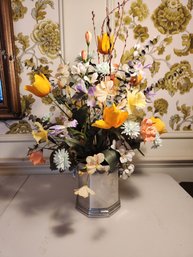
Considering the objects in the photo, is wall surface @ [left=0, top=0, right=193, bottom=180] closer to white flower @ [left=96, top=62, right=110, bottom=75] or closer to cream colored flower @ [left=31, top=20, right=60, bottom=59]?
cream colored flower @ [left=31, top=20, right=60, bottom=59]

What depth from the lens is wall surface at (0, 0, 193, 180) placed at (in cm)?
97

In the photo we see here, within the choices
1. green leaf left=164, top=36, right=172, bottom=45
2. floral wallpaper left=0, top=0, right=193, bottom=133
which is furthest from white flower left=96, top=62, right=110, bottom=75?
green leaf left=164, top=36, right=172, bottom=45

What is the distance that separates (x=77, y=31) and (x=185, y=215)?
78 centimetres

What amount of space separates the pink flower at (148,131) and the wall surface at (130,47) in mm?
399

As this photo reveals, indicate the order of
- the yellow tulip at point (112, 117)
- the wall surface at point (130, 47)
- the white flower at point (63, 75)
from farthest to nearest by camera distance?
the wall surface at point (130, 47) < the white flower at point (63, 75) < the yellow tulip at point (112, 117)

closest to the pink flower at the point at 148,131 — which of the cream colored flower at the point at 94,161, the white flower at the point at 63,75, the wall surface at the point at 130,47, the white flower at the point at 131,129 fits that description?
the white flower at the point at 131,129

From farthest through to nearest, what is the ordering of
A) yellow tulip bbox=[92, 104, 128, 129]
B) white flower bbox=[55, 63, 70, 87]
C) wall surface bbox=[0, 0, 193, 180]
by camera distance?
wall surface bbox=[0, 0, 193, 180] → white flower bbox=[55, 63, 70, 87] → yellow tulip bbox=[92, 104, 128, 129]

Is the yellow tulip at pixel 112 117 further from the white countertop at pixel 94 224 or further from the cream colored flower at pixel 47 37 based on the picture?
the cream colored flower at pixel 47 37

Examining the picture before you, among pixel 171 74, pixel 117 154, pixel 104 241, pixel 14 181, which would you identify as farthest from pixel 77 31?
pixel 104 241

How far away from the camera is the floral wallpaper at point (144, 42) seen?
0.97 metres

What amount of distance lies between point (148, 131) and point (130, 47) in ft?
1.60

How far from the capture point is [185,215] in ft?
2.47

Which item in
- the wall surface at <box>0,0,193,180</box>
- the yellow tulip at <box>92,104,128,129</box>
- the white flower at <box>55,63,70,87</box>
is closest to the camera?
the yellow tulip at <box>92,104,128,129</box>

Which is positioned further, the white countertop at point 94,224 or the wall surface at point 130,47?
the wall surface at point 130,47
